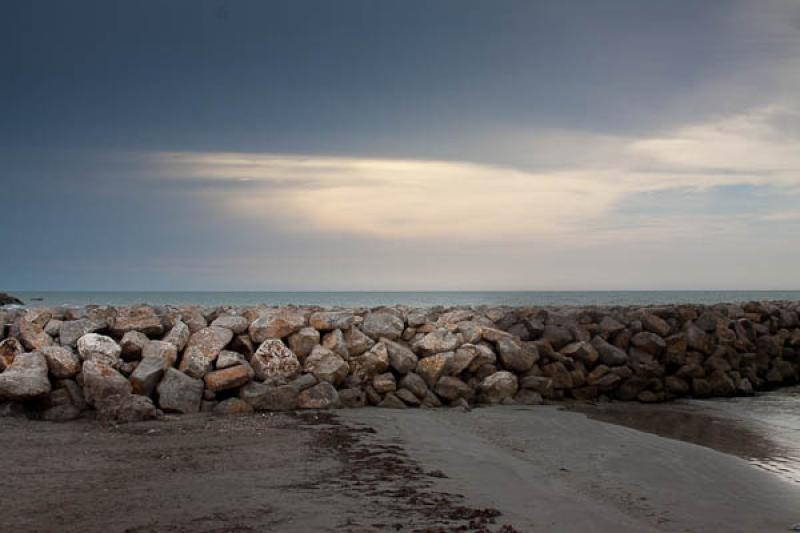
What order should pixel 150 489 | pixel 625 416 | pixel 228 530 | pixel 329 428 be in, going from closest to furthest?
pixel 228 530
pixel 150 489
pixel 329 428
pixel 625 416

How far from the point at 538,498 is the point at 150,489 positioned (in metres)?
3.31

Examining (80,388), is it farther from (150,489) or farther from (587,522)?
(587,522)

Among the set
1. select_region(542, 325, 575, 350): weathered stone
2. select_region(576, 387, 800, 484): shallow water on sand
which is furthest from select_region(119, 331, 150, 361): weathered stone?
select_region(542, 325, 575, 350): weathered stone

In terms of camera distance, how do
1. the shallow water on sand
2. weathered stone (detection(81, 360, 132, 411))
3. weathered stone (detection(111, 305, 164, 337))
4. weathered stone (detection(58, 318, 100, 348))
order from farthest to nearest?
weathered stone (detection(111, 305, 164, 337)) → weathered stone (detection(58, 318, 100, 348)) → weathered stone (detection(81, 360, 132, 411)) → the shallow water on sand

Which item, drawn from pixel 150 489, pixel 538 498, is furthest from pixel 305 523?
pixel 538 498

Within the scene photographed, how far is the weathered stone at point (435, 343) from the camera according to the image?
38.7ft

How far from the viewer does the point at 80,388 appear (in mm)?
9875

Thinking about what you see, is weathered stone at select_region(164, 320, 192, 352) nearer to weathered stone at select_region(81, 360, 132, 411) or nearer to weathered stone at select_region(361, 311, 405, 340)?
weathered stone at select_region(81, 360, 132, 411)

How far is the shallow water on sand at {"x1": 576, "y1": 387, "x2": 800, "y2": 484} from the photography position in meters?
9.19

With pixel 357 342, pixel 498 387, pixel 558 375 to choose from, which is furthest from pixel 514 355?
pixel 357 342

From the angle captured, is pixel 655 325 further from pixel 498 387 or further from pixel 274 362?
pixel 274 362

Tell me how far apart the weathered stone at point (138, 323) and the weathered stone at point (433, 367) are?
4.11 m

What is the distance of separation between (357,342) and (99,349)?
379 cm

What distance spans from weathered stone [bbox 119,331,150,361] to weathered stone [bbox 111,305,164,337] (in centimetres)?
36
